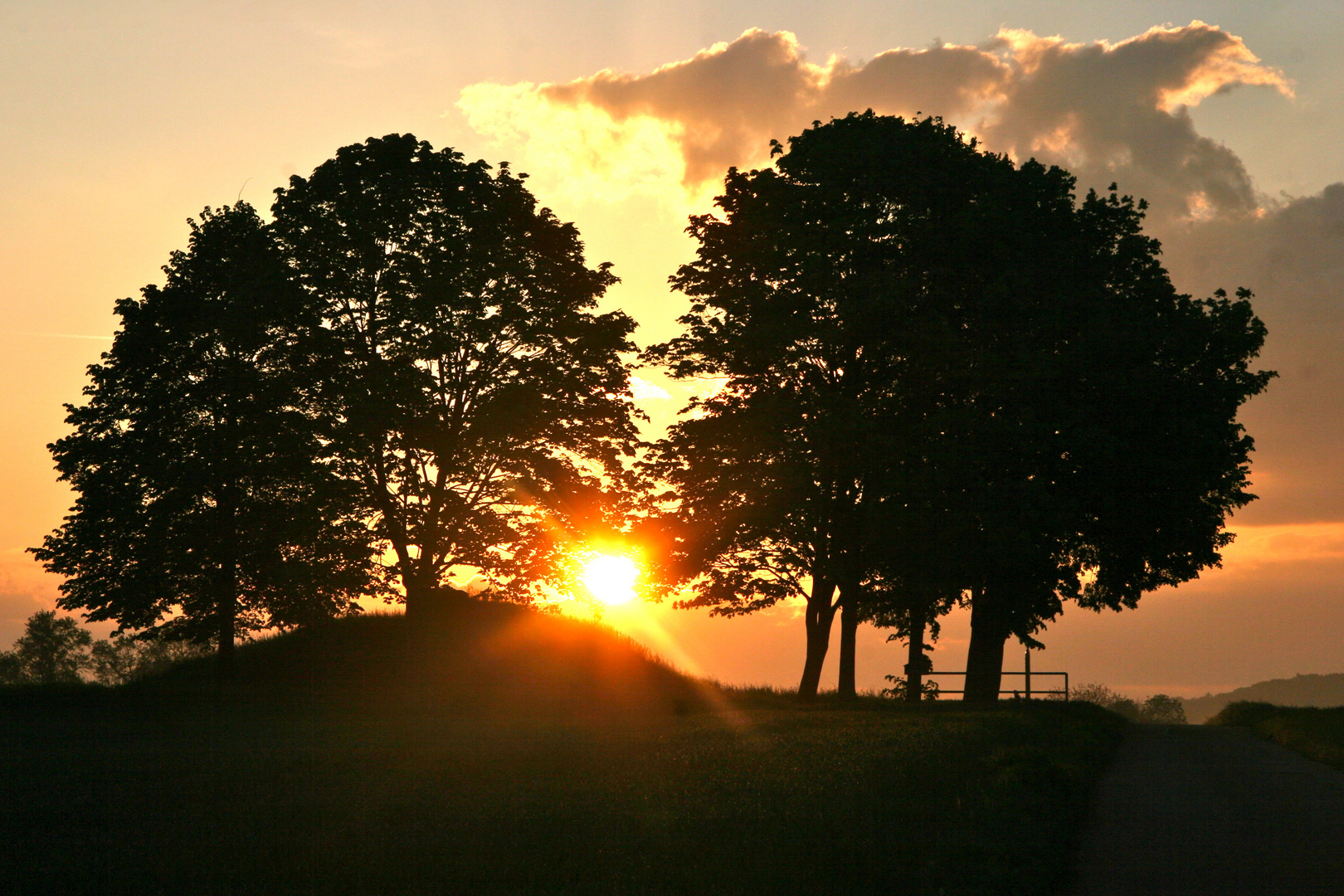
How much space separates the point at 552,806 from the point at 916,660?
94.1 ft

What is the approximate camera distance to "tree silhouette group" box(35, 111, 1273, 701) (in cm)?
3256

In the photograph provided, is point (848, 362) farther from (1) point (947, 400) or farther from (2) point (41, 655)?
(2) point (41, 655)

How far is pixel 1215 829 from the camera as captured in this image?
13.6m

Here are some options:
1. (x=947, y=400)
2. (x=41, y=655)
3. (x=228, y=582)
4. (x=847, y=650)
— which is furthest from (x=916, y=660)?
(x=41, y=655)

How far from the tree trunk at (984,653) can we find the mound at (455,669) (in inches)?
363

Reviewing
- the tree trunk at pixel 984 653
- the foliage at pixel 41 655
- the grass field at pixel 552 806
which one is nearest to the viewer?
the grass field at pixel 552 806

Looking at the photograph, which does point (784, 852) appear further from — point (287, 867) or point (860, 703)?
point (860, 703)

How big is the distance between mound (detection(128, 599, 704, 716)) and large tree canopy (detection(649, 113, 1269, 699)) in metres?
4.27

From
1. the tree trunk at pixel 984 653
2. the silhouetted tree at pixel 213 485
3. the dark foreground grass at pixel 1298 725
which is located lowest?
the dark foreground grass at pixel 1298 725

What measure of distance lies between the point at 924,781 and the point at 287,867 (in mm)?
8582

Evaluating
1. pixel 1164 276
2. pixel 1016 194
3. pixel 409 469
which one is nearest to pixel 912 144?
pixel 1016 194

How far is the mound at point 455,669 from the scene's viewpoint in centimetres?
3475

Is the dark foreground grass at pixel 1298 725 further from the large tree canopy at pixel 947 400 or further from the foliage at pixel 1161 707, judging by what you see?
the foliage at pixel 1161 707

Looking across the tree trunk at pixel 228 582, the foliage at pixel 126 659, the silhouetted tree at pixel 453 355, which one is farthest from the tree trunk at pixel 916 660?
the foliage at pixel 126 659
